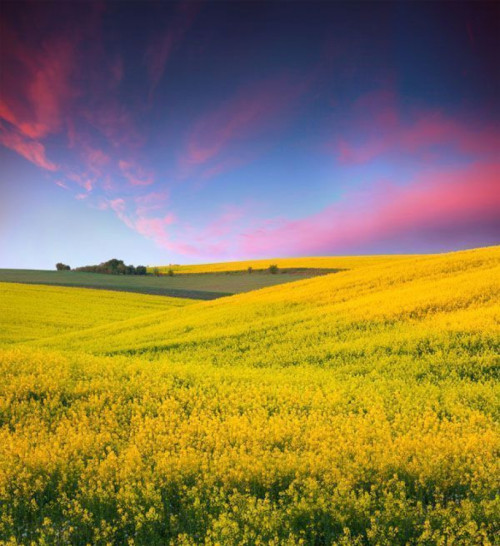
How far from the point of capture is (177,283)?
2534 inches

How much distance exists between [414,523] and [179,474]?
9.52 ft

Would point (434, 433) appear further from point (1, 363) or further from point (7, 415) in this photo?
point (1, 363)

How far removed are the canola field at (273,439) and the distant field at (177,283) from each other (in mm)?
37272

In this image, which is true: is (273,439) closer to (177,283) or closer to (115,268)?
(177,283)

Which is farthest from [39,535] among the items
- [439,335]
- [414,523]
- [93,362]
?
[439,335]

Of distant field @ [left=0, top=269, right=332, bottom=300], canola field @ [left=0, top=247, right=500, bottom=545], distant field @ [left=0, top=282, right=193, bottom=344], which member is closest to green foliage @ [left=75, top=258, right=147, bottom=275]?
distant field @ [left=0, top=269, right=332, bottom=300]

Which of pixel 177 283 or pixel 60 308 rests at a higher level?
pixel 177 283

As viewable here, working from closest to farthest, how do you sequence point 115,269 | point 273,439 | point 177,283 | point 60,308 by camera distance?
point 273,439 < point 60,308 < point 177,283 < point 115,269

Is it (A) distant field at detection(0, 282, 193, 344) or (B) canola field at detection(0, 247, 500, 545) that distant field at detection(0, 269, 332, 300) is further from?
(B) canola field at detection(0, 247, 500, 545)

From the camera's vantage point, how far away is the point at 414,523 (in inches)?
182

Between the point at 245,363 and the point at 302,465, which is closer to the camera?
the point at 302,465

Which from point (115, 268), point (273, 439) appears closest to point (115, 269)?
point (115, 268)

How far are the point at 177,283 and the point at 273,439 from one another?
58.6 m

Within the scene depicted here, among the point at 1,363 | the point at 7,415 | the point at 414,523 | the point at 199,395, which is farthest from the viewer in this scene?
the point at 1,363
